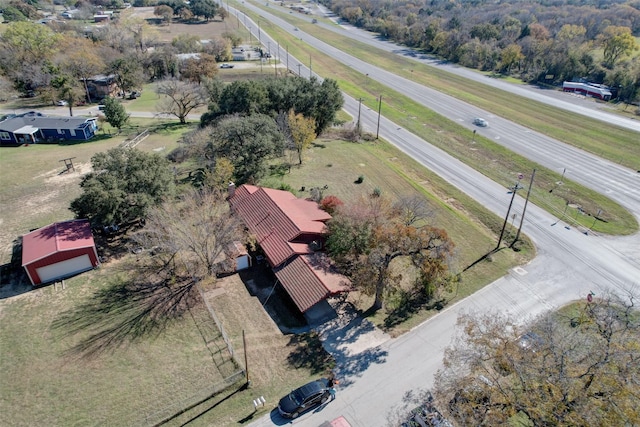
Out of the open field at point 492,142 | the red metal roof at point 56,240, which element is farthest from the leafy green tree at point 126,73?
the red metal roof at point 56,240

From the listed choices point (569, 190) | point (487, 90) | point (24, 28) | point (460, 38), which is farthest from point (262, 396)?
point (460, 38)

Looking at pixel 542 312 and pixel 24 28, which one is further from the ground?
pixel 24 28

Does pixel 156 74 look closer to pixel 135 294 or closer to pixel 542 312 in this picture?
pixel 135 294

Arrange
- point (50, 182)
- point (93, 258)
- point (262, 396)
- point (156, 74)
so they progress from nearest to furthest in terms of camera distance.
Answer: point (262, 396) < point (93, 258) < point (50, 182) < point (156, 74)

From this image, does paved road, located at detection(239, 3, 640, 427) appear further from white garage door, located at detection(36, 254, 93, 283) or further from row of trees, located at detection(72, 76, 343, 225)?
white garage door, located at detection(36, 254, 93, 283)

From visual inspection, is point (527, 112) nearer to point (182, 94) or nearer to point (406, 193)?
point (406, 193)

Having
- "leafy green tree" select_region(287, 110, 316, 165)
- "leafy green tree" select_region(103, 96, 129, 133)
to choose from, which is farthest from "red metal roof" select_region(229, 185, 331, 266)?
"leafy green tree" select_region(103, 96, 129, 133)
